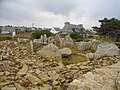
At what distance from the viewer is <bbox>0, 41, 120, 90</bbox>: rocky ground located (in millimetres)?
10173

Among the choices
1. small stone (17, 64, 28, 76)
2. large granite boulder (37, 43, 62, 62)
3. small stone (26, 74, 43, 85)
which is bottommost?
small stone (26, 74, 43, 85)

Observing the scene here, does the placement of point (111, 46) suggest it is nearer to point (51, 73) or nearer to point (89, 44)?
point (89, 44)

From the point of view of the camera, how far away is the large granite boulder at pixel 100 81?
26.6ft

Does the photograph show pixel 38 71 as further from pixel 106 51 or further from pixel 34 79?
pixel 106 51

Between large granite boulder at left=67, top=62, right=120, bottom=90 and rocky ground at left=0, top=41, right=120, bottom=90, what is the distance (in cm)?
155

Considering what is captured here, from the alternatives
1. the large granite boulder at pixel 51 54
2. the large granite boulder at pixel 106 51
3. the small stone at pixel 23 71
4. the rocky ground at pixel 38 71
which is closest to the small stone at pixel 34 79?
the rocky ground at pixel 38 71

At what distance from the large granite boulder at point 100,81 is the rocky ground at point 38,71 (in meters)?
1.55

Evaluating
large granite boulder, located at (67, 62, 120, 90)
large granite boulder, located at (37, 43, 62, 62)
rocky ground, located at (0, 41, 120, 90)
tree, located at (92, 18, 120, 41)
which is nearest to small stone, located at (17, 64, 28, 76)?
rocky ground, located at (0, 41, 120, 90)

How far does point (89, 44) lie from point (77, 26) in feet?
160

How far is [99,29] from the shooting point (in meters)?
40.8

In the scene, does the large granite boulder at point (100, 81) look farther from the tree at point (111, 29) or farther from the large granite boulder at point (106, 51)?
the tree at point (111, 29)

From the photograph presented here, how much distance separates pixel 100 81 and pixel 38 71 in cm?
389

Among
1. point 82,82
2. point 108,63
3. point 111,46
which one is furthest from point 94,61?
point 82,82

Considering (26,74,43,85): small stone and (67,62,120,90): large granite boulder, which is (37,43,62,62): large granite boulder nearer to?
(26,74,43,85): small stone
